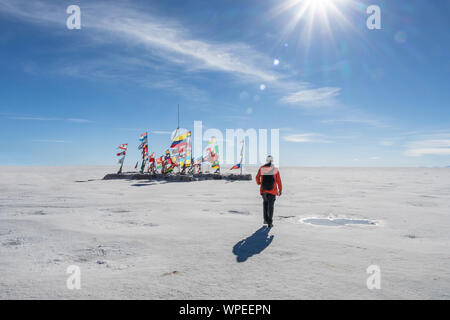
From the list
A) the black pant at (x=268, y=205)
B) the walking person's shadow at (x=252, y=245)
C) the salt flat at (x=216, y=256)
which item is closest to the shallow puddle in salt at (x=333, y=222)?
the salt flat at (x=216, y=256)

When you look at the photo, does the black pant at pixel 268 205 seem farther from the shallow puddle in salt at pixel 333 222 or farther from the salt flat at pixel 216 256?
the shallow puddle in salt at pixel 333 222

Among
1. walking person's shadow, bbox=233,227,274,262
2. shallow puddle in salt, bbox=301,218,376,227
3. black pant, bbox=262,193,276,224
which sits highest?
black pant, bbox=262,193,276,224

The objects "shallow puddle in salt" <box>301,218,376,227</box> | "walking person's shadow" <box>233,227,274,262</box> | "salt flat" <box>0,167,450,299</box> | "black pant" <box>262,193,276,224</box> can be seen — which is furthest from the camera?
"shallow puddle in salt" <box>301,218,376,227</box>

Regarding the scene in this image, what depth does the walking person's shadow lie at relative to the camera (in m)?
5.16

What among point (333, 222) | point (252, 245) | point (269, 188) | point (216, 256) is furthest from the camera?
point (333, 222)

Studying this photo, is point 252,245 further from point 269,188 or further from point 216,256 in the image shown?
point 269,188

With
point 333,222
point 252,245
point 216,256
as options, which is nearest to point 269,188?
point 252,245

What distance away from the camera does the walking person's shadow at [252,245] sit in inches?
203

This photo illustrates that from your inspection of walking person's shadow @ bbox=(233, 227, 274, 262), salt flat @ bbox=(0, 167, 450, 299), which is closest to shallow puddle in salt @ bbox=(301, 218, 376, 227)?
salt flat @ bbox=(0, 167, 450, 299)

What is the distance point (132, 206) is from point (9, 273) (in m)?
6.66

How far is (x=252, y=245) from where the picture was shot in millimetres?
5816

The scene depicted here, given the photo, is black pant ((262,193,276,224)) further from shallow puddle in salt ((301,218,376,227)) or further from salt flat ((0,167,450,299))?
shallow puddle in salt ((301,218,376,227))
